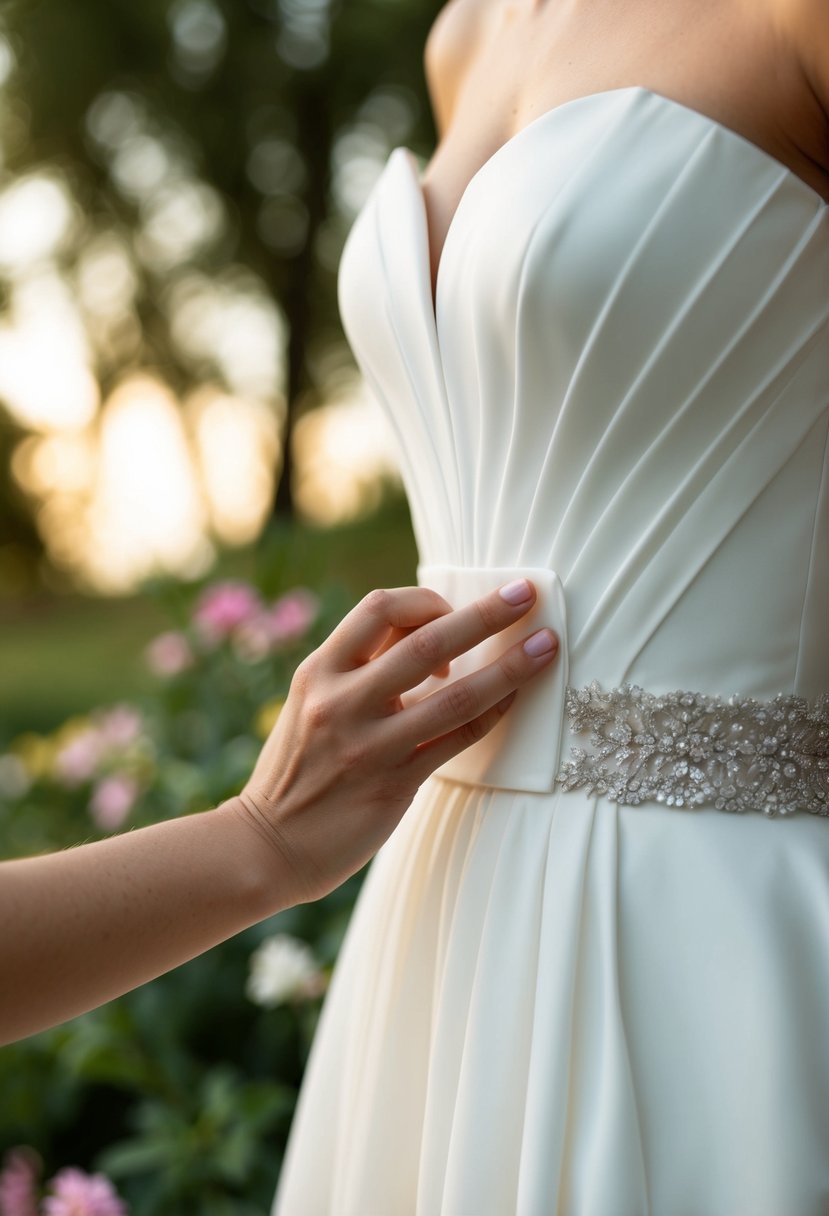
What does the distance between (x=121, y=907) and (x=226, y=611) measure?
1541 millimetres

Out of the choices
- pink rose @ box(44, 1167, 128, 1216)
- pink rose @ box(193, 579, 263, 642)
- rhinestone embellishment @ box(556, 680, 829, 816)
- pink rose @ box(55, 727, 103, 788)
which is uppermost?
pink rose @ box(193, 579, 263, 642)

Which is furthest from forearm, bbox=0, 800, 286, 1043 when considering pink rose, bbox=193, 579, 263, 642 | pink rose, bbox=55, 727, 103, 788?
pink rose, bbox=55, 727, 103, 788

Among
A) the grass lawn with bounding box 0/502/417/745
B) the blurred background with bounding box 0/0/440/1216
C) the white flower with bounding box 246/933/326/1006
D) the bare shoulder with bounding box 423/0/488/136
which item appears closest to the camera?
the bare shoulder with bounding box 423/0/488/136

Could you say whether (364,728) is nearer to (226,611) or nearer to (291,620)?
(291,620)

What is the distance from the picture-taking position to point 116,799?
233 centimetres

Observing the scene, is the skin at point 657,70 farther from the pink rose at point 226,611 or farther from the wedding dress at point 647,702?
the pink rose at point 226,611

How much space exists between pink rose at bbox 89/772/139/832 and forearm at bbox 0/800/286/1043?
4.71 ft

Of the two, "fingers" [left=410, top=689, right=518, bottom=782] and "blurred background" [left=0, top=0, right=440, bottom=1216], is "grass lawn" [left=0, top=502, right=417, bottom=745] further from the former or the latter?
"fingers" [left=410, top=689, right=518, bottom=782]

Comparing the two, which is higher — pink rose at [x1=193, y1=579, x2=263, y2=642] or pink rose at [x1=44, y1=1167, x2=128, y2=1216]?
pink rose at [x1=193, y1=579, x2=263, y2=642]

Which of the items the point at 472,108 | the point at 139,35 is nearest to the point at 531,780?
the point at 472,108

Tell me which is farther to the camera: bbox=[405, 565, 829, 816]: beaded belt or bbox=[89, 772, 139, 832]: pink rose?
bbox=[89, 772, 139, 832]: pink rose

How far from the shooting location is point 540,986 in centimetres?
91

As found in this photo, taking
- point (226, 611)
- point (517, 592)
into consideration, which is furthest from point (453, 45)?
point (226, 611)

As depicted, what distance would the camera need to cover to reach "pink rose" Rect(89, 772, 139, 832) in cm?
232
